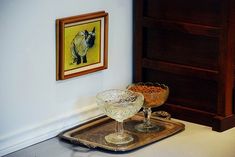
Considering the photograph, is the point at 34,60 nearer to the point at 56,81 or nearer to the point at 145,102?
the point at 56,81

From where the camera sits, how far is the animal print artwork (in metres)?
2.30

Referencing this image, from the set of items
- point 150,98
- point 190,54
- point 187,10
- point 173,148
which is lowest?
point 173,148

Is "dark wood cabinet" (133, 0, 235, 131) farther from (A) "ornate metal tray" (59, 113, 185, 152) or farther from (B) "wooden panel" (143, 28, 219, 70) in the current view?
(A) "ornate metal tray" (59, 113, 185, 152)

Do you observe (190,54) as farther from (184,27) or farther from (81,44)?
(81,44)

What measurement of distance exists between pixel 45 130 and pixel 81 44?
0.33 meters

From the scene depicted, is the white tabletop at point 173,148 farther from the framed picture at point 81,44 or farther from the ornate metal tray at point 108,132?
the framed picture at point 81,44

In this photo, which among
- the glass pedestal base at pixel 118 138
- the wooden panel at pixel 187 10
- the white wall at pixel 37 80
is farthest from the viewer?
the wooden panel at pixel 187 10

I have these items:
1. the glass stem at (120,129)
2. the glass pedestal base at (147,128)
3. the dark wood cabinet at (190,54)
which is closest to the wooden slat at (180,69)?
the dark wood cabinet at (190,54)

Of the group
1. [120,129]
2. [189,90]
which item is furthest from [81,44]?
[189,90]

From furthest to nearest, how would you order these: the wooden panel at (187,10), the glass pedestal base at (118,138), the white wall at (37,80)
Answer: the wooden panel at (187,10) → the glass pedestal base at (118,138) → the white wall at (37,80)

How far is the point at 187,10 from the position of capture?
7.86 feet

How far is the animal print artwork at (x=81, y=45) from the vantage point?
2.30 m

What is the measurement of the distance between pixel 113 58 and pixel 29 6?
1.67ft

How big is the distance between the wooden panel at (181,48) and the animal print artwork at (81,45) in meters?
0.27
